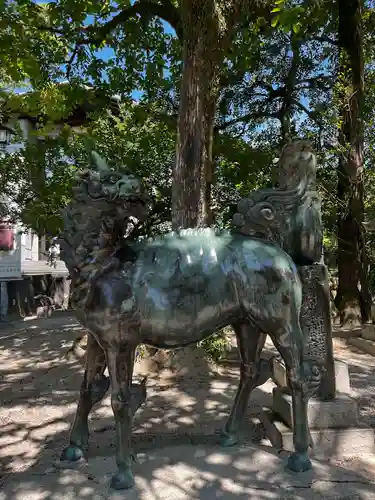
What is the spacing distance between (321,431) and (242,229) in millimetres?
2014

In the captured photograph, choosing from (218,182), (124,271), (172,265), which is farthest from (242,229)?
(218,182)

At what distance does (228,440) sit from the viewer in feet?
10.2

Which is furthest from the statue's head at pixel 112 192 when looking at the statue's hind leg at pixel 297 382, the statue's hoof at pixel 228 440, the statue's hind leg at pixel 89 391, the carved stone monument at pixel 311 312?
the statue's hoof at pixel 228 440

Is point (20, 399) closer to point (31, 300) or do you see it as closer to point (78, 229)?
point (78, 229)

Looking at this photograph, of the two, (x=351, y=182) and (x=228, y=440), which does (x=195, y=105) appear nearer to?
(x=228, y=440)

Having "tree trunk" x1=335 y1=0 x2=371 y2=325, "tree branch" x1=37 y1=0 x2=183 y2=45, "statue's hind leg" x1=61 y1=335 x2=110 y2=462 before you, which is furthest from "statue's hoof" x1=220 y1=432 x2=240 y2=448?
"tree trunk" x1=335 y1=0 x2=371 y2=325

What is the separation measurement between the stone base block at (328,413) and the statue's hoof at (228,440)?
0.73 metres

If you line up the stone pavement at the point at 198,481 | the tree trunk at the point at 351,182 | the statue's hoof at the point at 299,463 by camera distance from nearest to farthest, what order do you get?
the stone pavement at the point at 198,481
the statue's hoof at the point at 299,463
the tree trunk at the point at 351,182

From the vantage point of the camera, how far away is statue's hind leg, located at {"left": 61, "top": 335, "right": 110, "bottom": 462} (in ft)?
9.42

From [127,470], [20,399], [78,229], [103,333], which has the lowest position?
[20,399]

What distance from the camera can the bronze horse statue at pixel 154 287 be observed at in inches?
98.5

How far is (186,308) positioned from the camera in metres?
2.54

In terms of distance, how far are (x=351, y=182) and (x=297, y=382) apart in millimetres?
7838

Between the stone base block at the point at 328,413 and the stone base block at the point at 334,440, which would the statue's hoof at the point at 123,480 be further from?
the stone base block at the point at 328,413
